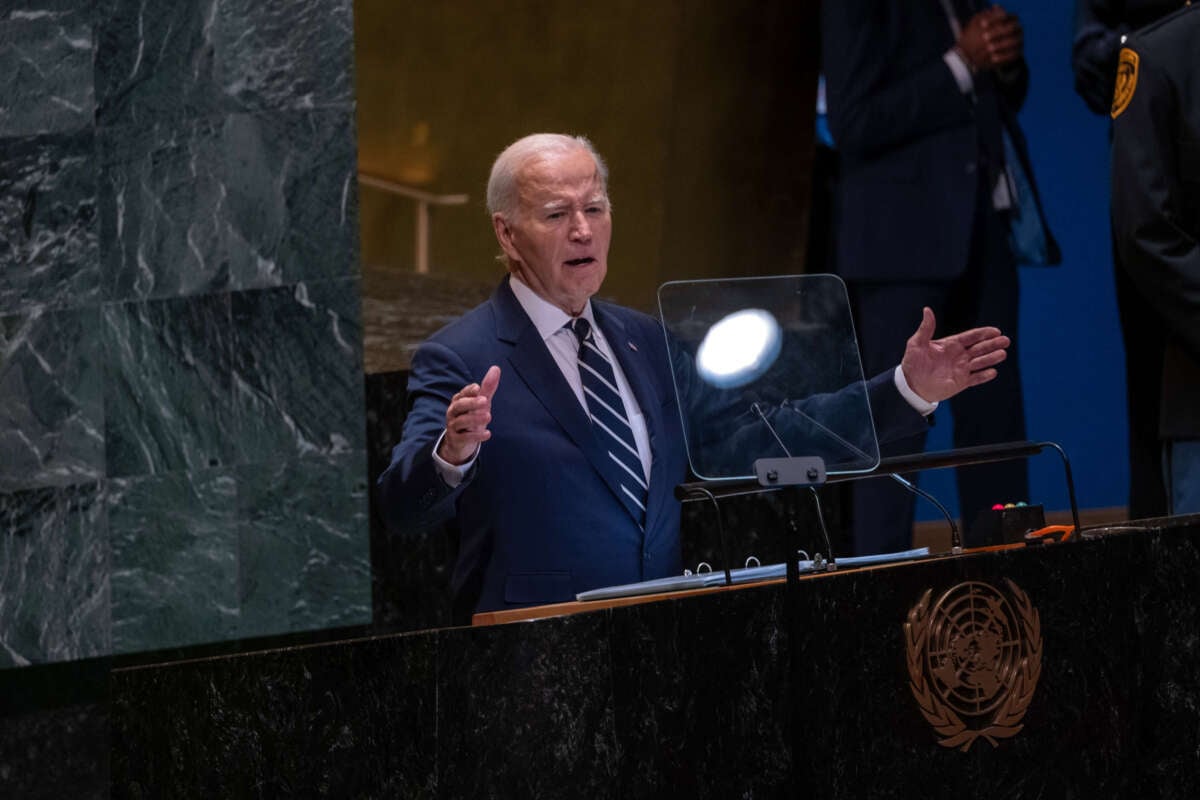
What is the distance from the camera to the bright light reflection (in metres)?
2.68

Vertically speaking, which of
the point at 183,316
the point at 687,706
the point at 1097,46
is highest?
the point at 1097,46

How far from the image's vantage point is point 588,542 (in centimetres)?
307

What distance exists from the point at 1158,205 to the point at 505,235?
1.58 m

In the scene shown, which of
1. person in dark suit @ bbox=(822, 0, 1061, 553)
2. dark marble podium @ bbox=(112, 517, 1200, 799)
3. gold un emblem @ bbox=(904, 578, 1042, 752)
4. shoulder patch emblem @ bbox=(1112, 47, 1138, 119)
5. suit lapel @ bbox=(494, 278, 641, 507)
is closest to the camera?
dark marble podium @ bbox=(112, 517, 1200, 799)

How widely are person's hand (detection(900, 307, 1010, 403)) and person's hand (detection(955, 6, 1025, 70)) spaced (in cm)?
260

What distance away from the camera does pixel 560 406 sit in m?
3.14

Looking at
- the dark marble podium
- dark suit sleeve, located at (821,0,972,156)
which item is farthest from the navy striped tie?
dark suit sleeve, located at (821,0,972,156)

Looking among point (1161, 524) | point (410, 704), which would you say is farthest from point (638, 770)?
point (1161, 524)

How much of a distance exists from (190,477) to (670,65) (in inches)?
80.6

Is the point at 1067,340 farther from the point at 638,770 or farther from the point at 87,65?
the point at 638,770

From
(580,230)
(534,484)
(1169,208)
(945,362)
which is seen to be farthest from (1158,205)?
(534,484)

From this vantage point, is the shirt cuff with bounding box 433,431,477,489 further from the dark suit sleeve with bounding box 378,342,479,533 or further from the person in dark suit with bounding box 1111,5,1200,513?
the person in dark suit with bounding box 1111,5,1200,513

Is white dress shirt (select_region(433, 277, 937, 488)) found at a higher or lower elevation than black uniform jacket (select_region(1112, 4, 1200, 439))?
lower

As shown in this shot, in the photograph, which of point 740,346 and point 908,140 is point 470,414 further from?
point 908,140
